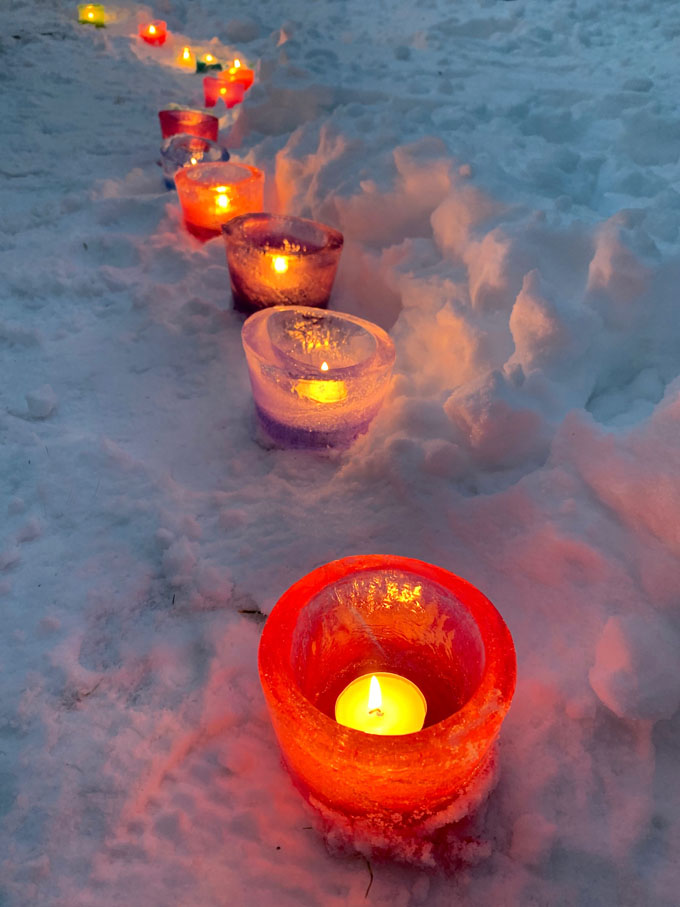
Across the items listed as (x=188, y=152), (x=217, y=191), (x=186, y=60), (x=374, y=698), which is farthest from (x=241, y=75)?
(x=374, y=698)

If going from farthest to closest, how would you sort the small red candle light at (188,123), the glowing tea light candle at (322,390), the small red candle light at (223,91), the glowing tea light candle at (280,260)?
the small red candle light at (223,91), the small red candle light at (188,123), the glowing tea light candle at (280,260), the glowing tea light candle at (322,390)

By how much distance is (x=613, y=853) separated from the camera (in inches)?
42.6

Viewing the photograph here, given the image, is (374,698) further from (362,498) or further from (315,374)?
(315,374)

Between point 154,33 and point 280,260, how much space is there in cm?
550

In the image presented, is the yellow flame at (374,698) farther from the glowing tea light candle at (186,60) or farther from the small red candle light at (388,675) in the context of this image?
the glowing tea light candle at (186,60)

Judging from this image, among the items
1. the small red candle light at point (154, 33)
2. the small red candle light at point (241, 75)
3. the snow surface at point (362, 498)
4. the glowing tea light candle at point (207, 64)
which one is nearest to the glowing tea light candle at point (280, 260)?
the snow surface at point (362, 498)

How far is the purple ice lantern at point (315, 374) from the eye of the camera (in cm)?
171

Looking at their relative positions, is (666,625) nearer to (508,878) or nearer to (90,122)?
(508,878)

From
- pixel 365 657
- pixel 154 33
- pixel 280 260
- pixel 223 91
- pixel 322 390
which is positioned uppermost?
pixel 154 33

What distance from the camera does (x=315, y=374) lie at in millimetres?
1697

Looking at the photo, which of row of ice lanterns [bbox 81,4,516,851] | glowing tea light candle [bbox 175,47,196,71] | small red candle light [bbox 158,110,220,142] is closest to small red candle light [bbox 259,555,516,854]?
row of ice lanterns [bbox 81,4,516,851]

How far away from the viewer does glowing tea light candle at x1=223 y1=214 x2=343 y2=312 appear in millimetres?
2195

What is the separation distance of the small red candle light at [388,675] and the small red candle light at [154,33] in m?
6.77

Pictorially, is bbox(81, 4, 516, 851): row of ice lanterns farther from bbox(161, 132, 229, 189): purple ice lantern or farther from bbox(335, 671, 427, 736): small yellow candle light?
bbox(161, 132, 229, 189): purple ice lantern
